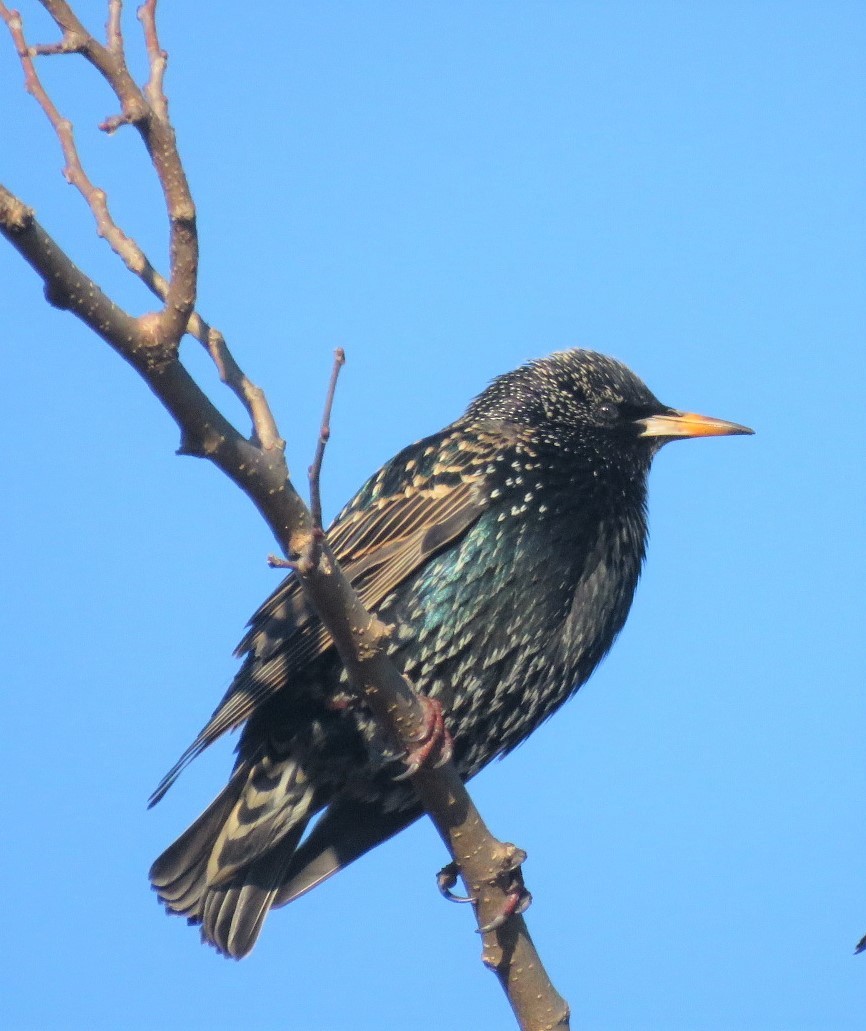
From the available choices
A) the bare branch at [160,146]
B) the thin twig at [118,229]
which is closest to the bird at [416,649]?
the thin twig at [118,229]

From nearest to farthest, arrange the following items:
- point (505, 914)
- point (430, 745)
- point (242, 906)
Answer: point (430, 745), point (505, 914), point (242, 906)

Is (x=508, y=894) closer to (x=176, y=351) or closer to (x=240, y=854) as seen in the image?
(x=240, y=854)

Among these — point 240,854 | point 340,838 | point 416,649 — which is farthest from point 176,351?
point 340,838

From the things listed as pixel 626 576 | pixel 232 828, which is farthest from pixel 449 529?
pixel 232 828

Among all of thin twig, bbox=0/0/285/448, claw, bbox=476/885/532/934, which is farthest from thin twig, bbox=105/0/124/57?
claw, bbox=476/885/532/934

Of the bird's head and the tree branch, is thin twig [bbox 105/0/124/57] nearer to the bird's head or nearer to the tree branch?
the tree branch
